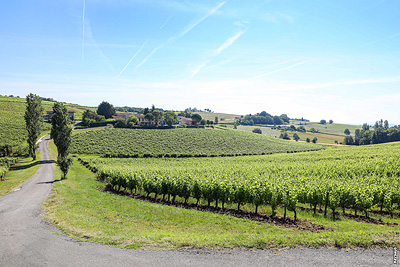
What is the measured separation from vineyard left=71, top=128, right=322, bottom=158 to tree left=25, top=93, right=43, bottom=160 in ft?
54.2

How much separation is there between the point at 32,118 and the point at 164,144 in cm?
4673

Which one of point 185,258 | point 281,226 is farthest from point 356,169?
point 185,258

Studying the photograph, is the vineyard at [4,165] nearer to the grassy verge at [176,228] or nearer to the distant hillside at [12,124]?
the grassy verge at [176,228]

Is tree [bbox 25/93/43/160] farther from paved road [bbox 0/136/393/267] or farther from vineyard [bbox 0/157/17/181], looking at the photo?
paved road [bbox 0/136/393/267]

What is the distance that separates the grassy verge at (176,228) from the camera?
1280cm

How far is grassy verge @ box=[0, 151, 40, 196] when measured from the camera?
3109 centimetres

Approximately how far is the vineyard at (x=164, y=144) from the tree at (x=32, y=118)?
16535 mm

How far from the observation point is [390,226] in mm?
17500

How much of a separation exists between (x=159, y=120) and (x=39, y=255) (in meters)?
124

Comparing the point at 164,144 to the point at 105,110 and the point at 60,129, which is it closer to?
the point at 60,129

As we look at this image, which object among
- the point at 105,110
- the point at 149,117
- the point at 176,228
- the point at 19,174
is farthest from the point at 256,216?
the point at 105,110

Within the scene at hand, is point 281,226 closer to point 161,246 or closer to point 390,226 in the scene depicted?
point 390,226

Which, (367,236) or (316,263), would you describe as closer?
(316,263)

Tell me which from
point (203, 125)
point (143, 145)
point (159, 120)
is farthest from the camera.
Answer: point (203, 125)
